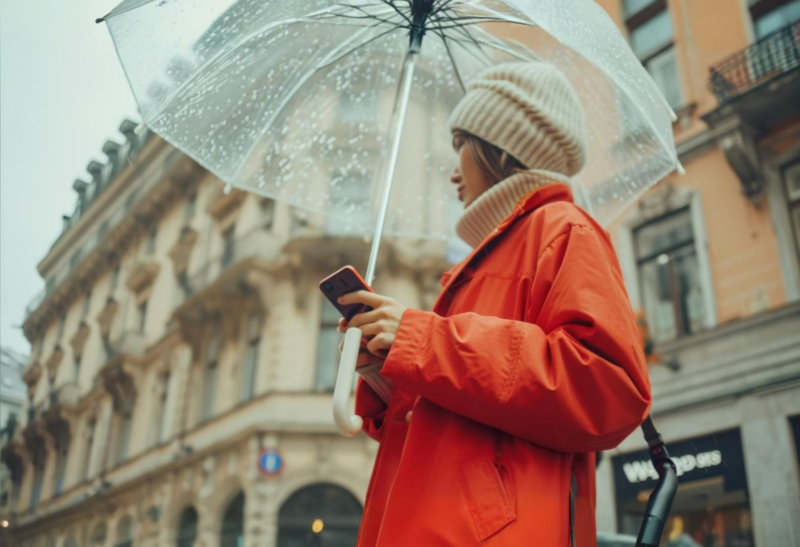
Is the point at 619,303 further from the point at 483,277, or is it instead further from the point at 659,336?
the point at 659,336

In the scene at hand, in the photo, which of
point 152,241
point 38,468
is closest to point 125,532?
point 152,241

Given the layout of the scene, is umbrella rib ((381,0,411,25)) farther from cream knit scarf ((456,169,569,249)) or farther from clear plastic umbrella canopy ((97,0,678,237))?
cream knit scarf ((456,169,569,249))

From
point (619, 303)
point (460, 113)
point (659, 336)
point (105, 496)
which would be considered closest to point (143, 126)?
point (460, 113)

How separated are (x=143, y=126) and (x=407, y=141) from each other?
1483 millimetres

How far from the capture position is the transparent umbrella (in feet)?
7.88

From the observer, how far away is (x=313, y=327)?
Result: 49.4 feet

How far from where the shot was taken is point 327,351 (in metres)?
14.9

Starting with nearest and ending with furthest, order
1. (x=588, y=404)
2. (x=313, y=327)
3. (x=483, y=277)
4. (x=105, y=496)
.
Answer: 1. (x=588, y=404)
2. (x=483, y=277)
3. (x=313, y=327)
4. (x=105, y=496)

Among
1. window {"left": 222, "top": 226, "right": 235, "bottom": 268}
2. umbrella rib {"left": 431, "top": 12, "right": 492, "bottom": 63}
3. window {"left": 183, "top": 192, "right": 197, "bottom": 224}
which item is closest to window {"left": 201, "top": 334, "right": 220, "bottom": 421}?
window {"left": 222, "top": 226, "right": 235, "bottom": 268}

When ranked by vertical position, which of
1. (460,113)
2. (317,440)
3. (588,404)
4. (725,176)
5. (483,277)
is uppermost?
(725,176)

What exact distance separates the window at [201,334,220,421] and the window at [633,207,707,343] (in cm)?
1006

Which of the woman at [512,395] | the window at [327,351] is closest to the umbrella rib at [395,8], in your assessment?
the woman at [512,395]

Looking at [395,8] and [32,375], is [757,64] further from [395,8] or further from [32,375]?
[32,375]

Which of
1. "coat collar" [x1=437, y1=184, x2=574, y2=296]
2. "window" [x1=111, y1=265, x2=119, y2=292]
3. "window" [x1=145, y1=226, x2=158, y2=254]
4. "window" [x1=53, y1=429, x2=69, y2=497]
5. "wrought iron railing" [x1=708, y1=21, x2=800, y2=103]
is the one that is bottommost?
"coat collar" [x1=437, y1=184, x2=574, y2=296]
